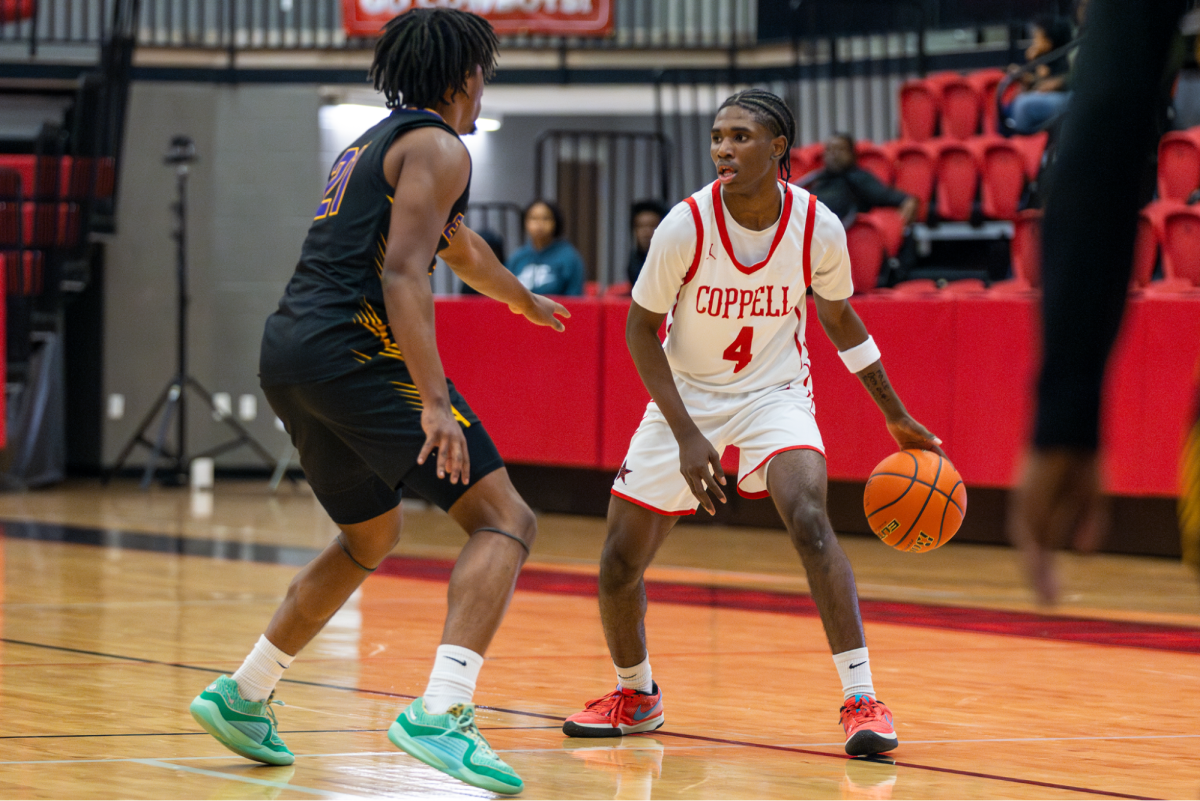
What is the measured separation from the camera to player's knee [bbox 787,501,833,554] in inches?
154

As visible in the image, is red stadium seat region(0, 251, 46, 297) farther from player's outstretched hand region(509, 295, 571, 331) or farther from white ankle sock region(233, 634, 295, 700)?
white ankle sock region(233, 634, 295, 700)

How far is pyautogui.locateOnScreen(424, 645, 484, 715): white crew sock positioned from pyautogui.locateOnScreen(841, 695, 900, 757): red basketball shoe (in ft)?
3.63

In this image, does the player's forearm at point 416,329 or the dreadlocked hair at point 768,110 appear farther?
the dreadlocked hair at point 768,110

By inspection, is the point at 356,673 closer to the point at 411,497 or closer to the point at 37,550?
the point at 37,550

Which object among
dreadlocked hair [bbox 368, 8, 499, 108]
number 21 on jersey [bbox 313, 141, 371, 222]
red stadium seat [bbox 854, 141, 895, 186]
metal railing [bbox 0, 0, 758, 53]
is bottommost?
number 21 on jersey [bbox 313, 141, 371, 222]

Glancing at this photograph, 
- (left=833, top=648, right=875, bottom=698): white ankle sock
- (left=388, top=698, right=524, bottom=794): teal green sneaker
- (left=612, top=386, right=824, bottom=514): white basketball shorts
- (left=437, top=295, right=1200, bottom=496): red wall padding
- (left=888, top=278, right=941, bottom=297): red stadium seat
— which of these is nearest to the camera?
(left=388, top=698, right=524, bottom=794): teal green sneaker

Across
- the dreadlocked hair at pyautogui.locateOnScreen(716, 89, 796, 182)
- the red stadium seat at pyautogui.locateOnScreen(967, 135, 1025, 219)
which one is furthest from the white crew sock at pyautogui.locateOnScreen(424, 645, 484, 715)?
the red stadium seat at pyautogui.locateOnScreen(967, 135, 1025, 219)

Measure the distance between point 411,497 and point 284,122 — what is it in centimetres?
418

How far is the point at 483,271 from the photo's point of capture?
3.85 metres

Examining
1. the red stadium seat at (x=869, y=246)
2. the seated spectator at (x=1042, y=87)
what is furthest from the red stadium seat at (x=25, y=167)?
the seated spectator at (x=1042, y=87)

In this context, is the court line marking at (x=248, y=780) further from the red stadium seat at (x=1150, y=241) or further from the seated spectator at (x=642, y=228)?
the seated spectator at (x=642, y=228)

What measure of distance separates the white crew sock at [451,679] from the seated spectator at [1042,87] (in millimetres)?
8230

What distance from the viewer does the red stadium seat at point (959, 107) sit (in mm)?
11836

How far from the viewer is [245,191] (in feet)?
47.1
